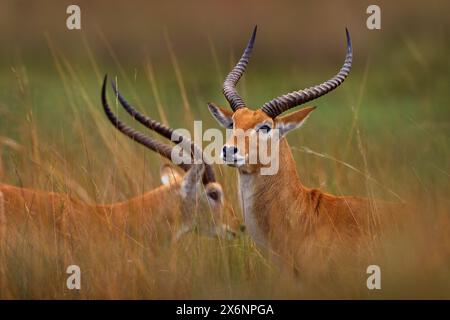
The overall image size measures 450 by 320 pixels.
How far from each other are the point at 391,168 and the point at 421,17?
9.99 metres

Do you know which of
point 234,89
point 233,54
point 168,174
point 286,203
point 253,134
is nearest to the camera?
point 253,134

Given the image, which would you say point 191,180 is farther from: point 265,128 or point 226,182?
point 265,128

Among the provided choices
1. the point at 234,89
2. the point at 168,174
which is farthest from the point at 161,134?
the point at 234,89

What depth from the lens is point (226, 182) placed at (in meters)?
8.58

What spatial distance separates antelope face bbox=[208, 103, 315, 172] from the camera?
6363 millimetres

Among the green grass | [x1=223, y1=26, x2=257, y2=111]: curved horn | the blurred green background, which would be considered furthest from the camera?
the blurred green background

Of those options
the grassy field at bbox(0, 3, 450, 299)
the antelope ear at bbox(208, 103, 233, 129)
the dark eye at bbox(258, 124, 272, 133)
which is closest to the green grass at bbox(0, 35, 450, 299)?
the grassy field at bbox(0, 3, 450, 299)

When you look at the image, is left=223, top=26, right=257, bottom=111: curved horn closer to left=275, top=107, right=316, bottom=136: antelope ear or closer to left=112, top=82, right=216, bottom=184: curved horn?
left=275, top=107, right=316, bottom=136: antelope ear

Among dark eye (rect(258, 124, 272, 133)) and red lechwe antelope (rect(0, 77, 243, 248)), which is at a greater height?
dark eye (rect(258, 124, 272, 133))

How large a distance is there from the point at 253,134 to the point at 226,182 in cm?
215

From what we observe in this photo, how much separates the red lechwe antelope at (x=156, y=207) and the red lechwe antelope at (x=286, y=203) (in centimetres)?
71

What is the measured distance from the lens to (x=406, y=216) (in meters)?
6.81

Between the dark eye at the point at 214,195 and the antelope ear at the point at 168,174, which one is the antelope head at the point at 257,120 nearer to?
the dark eye at the point at 214,195
